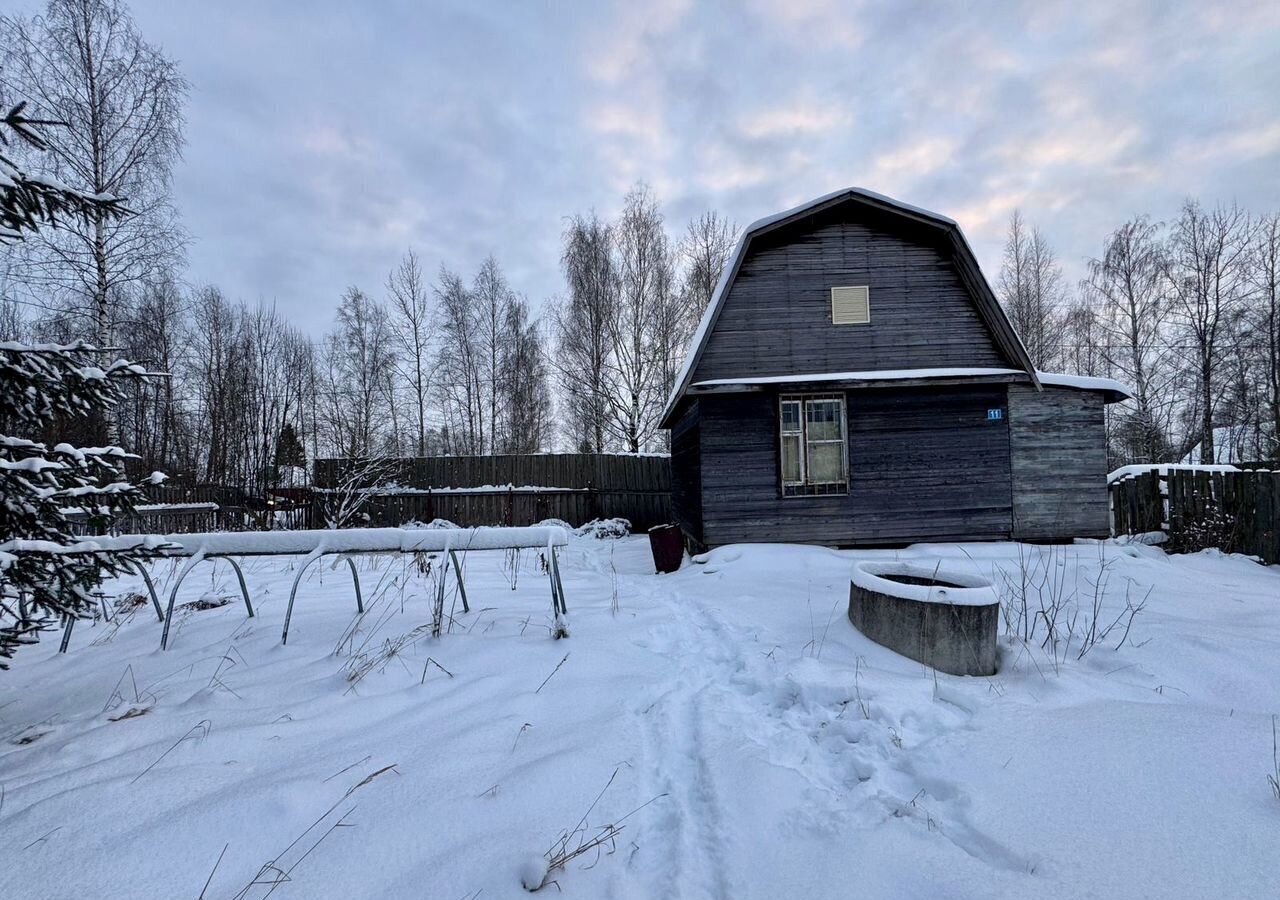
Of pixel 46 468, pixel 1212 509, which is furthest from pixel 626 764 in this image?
pixel 1212 509

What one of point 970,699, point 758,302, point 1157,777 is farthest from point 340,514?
point 1157,777

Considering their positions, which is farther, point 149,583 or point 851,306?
point 851,306

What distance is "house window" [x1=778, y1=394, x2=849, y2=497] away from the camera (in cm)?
867

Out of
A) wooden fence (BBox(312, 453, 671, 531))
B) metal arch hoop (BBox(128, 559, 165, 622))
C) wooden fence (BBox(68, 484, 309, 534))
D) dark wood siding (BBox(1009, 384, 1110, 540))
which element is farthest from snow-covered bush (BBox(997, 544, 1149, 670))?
wooden fence (BBox(68, 484, 309, 534))

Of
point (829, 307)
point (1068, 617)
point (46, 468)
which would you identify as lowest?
point (1068, 617)

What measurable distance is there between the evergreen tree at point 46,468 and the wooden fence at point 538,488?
39.1 ft

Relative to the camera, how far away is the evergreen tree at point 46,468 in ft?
7.20

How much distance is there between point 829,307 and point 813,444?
2529mm

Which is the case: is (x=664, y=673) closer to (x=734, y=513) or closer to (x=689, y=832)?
(x=689, y=832)

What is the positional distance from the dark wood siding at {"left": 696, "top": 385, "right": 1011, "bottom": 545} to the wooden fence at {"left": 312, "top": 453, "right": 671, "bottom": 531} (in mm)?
5960

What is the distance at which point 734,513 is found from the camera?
860cm

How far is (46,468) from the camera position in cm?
224

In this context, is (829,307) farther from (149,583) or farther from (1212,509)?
(149,583)

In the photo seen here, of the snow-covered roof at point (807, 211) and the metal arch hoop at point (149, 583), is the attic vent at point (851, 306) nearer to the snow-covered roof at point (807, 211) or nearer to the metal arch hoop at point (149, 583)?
the snow-covered roof at point (807, 211)
